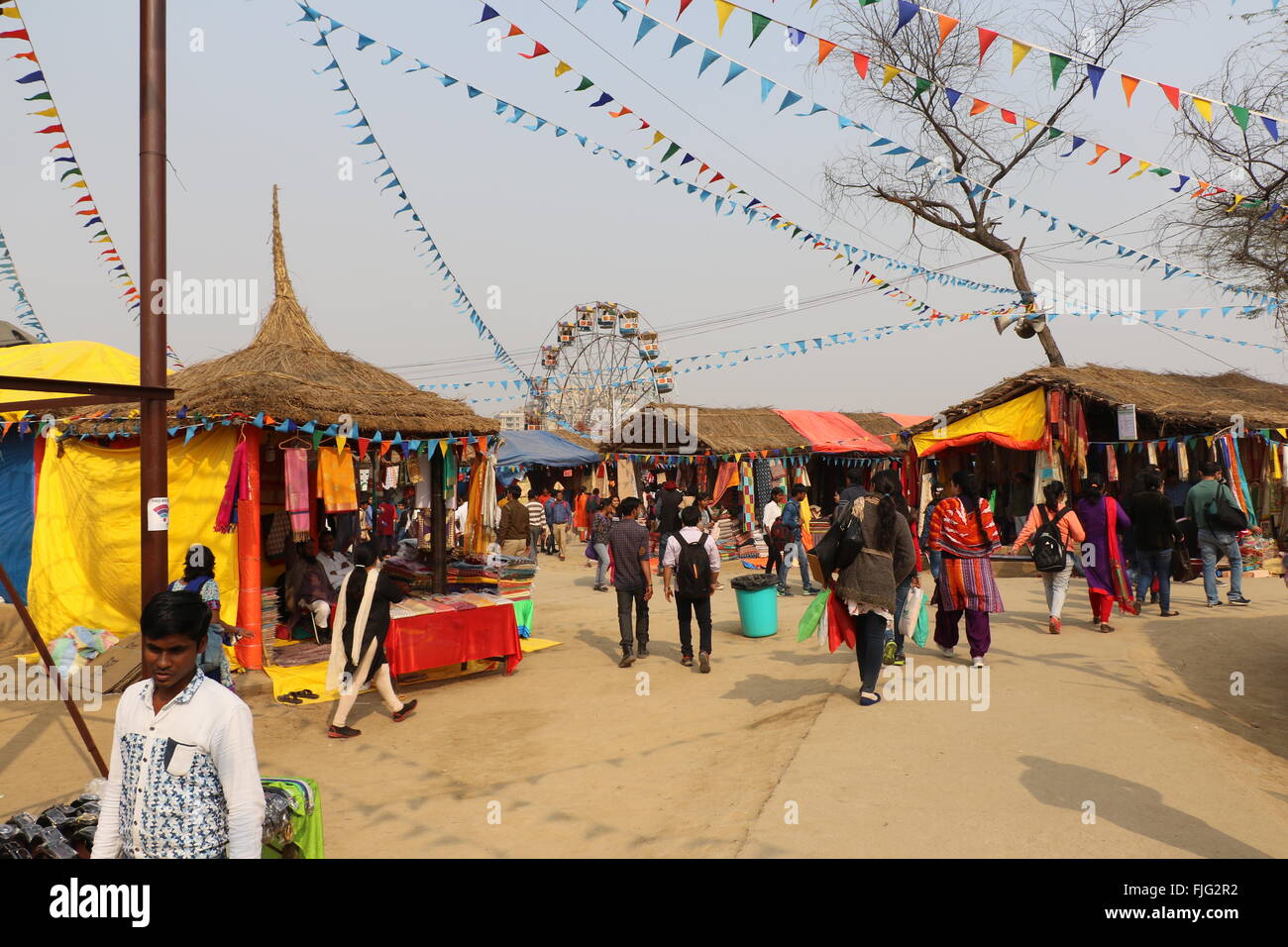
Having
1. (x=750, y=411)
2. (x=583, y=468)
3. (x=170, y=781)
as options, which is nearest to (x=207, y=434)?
(x=170, y=781)

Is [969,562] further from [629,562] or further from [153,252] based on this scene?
[153,252]

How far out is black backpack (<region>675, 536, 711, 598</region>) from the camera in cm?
802

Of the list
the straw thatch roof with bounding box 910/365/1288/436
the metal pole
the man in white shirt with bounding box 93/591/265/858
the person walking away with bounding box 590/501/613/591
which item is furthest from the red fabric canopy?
the man in white shirt with bounding box 93/591/265/858

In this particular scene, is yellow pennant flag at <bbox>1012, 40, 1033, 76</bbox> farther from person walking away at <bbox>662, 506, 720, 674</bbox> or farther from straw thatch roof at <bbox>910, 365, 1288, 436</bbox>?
straw thatch roof at <bbox>910, 365, 1288, 436</bbox>

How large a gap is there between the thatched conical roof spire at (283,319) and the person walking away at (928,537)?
25.5 feet

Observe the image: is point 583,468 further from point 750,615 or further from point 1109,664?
point 1109,664

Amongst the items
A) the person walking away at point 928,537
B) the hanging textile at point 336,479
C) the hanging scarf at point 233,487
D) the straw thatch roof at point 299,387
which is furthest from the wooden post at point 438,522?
the person walking away at point 928,537

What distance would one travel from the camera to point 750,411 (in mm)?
22234

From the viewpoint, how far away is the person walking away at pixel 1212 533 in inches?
394

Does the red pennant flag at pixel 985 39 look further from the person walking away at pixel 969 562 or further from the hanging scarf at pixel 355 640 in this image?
the hanging scarf at pixel 355 640

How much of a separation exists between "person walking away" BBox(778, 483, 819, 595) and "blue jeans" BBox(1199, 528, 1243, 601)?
500 cm

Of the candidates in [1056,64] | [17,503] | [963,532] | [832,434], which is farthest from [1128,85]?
[832,434]

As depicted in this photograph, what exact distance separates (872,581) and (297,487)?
595 centimetres

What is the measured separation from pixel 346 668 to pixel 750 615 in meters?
4.65
